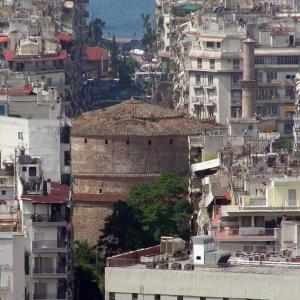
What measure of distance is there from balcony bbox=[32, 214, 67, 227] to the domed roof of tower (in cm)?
2565

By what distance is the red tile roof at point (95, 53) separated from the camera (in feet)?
598

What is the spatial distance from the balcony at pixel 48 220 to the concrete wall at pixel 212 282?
41.1 feet

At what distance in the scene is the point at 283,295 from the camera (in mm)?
74250

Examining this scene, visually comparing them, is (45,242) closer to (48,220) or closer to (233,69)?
(48,220)

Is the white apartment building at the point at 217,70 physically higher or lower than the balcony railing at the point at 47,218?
higher

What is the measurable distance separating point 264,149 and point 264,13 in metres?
52.4

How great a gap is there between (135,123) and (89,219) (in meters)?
6.77

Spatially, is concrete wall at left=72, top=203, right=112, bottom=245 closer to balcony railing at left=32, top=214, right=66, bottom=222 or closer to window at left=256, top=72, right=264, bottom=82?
balcony railing at left=32, top=214, right=66, bottom=222

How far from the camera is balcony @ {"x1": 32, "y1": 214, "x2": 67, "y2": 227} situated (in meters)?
89.2

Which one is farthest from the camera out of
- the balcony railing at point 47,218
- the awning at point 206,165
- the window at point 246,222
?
the awning at point 206,165

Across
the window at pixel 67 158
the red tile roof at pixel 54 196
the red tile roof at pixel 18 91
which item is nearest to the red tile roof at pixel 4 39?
the red tile roof at pixel 18 91

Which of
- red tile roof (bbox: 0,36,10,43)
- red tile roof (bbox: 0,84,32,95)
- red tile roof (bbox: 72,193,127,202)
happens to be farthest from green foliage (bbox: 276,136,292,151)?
red tile roof (bbox: 0,36,10,43)

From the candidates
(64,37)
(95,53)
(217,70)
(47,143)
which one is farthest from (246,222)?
(95,53)

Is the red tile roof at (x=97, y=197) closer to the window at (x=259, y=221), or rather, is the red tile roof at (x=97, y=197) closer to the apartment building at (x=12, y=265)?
the apartment building at (x=12, y=265)
